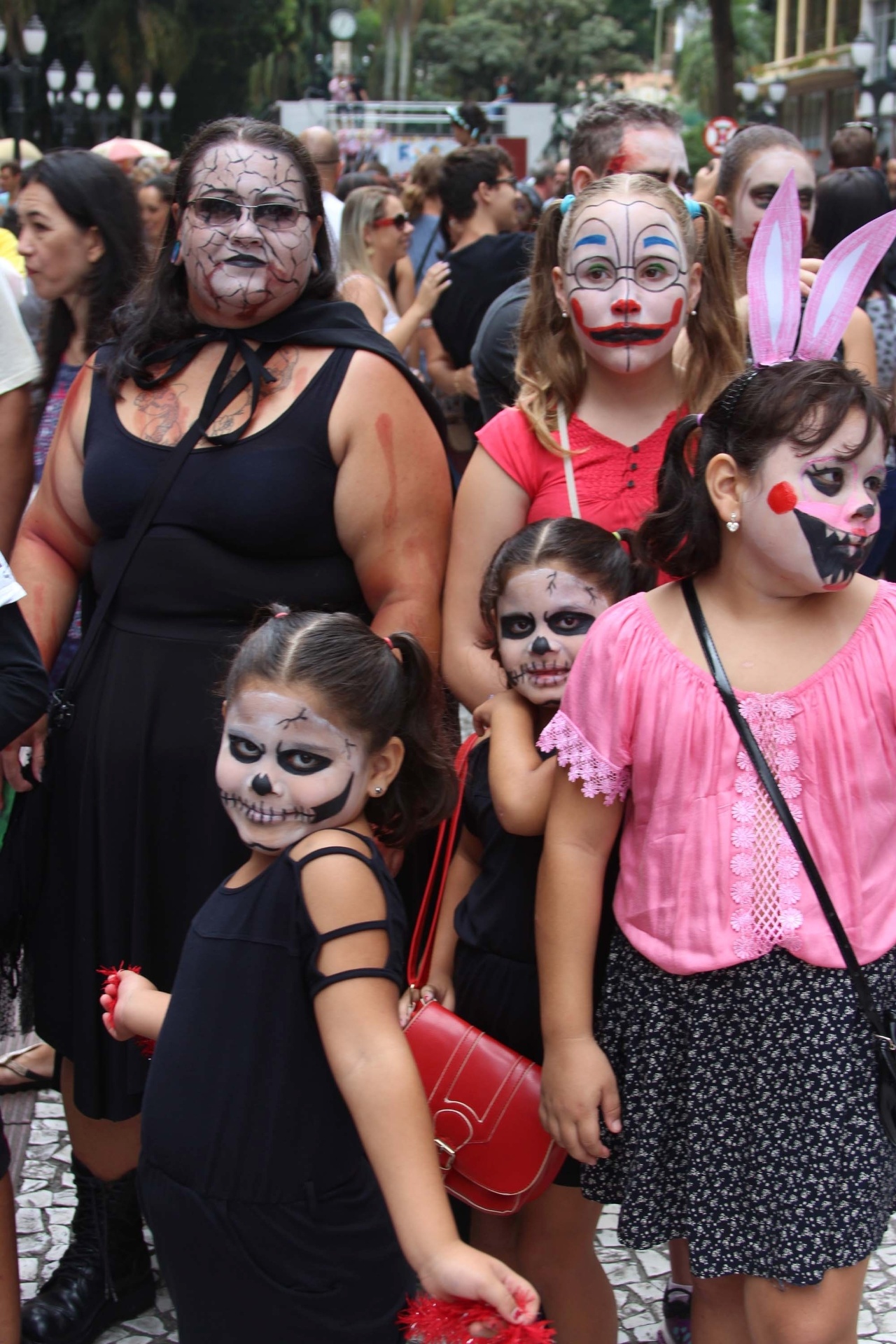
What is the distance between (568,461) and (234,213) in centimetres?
72

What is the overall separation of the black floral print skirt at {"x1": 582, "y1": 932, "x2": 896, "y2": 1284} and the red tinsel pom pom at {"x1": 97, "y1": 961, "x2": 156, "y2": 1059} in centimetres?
73

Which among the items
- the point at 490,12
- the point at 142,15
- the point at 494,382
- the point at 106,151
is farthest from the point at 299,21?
the point at 494,382

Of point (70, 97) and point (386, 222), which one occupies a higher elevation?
point (70, 97)

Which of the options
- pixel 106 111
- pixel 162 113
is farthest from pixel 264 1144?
pixel 162 113

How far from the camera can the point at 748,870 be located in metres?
2.11

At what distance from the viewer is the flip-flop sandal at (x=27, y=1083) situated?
3.81 metres

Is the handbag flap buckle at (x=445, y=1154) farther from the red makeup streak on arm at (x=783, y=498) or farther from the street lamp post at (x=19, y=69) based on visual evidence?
the street lamp post at (x=19, y=69)

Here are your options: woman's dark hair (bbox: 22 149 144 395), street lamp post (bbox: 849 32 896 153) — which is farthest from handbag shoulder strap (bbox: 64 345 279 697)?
A: street lamp post (bbox: 849 32 896 153)

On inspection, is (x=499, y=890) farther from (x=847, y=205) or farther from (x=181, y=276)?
(x=847, y=205)

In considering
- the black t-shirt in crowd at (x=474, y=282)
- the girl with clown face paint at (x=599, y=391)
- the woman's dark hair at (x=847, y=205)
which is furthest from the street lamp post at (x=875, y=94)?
the girl with clown face paint at (x=599, y=391)

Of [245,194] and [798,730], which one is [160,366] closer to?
[245,194]

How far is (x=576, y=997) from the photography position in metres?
2.23

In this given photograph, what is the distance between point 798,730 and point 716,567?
11.5 inches

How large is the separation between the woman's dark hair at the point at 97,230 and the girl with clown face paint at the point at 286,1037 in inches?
68.3
